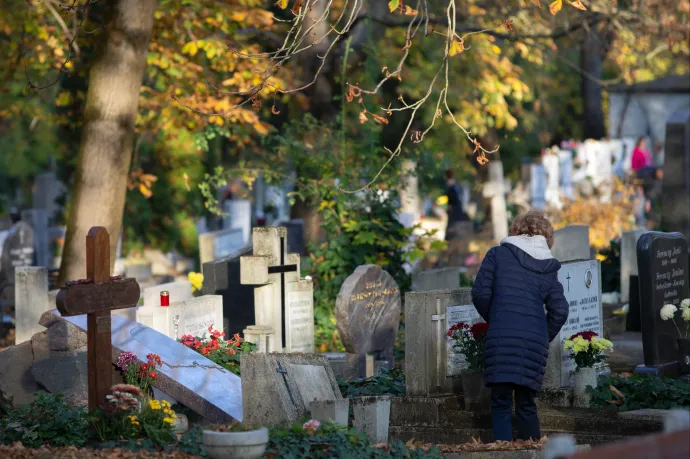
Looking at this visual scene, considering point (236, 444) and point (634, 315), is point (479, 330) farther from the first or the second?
point (634, 315)

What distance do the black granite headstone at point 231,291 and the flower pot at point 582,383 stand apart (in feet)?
14.7

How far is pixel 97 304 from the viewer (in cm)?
796

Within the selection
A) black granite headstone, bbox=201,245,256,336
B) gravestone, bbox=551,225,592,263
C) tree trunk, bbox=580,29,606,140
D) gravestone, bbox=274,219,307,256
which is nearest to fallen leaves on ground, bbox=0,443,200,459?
black granite headstone, bbox=201,245,256,336

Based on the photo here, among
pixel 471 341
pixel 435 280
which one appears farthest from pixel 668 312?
pixel 435 280

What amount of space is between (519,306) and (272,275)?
4318 mm

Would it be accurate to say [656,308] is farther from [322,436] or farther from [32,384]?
[32,384]

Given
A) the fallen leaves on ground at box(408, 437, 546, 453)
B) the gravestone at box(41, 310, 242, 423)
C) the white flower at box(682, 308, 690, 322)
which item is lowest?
the fallen leaves on ground at box(408, 437, 546, 453)

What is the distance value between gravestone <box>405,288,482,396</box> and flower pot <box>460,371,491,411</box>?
7.9 inches

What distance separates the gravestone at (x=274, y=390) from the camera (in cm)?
781

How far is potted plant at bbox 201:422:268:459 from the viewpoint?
254 inches

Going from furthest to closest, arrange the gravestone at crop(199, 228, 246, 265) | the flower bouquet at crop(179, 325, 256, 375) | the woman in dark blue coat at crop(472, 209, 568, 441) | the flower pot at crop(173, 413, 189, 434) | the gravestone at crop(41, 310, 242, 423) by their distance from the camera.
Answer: the gravestone at crop(199, 228, 246, 265) < the flower bouquet at crop(179, 325, 256, 375) < the gravestone at crop(41, 310, 242, 423) < the flower pot at crop(173, 413, 189, 434) < the woman in dark blue coat at crop(472, 209, 568, 441)

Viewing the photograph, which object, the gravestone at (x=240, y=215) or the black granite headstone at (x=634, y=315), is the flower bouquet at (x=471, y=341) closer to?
the black granite headstone at (x=634, y=315)

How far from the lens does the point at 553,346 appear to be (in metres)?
9.33

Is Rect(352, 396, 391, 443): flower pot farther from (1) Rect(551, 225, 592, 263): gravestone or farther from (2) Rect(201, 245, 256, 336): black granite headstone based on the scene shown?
(2) Rect(201, 245, 256, 336): black granite headstone
